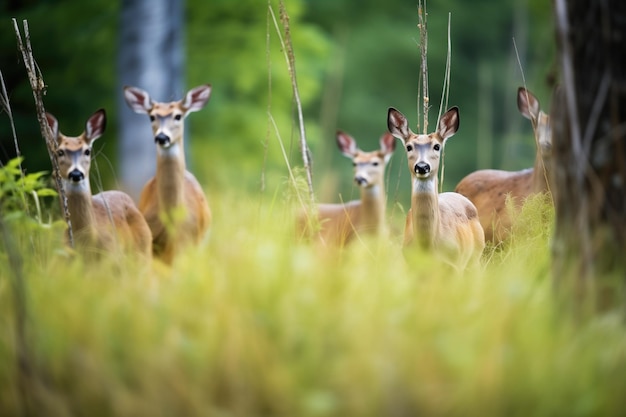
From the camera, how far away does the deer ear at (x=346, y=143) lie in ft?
24.2

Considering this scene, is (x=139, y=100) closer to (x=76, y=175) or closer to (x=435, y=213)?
(x=76, y=175)

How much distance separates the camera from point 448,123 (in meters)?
5.34

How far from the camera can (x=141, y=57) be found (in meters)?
10.5

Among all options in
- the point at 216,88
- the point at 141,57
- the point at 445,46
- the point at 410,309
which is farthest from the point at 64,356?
the point at 445,46

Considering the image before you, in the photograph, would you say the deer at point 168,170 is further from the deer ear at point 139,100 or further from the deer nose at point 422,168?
the deer nose at point 422,168

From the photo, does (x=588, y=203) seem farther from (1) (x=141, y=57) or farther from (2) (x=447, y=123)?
(1) (x=141, y=57)

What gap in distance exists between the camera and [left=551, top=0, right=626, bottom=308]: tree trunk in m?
3.27

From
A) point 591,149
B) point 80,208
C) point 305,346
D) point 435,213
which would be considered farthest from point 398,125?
point 305,346

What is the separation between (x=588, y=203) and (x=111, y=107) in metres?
10.2

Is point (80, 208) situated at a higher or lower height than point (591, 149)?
lower

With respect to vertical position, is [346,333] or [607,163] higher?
[607,163]

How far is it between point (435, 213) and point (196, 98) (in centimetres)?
180

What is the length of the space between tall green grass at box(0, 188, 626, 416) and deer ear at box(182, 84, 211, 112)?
271 centimetres

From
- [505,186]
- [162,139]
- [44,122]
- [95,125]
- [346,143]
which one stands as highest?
[44,122]
